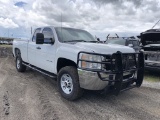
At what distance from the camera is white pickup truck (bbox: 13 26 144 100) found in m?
4.29

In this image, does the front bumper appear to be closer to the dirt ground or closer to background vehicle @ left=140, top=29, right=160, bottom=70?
the dirt ground

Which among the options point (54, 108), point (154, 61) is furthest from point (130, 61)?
point (154, 61)

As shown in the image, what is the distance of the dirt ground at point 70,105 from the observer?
13.3ft

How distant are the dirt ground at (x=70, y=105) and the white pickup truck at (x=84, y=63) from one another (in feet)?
1.34

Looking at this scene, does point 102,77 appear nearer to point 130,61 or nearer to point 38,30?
point 130,61

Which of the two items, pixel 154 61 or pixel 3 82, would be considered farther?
pixel 154 61

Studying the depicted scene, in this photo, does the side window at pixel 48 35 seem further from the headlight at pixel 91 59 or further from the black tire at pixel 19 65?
the black tire at pixel 19 65

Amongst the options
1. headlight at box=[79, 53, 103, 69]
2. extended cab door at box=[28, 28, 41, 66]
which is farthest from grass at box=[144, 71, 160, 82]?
extended cab door at box=[28, 28, 41, 66]

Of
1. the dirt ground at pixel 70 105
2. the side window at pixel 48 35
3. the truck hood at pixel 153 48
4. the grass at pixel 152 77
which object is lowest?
the dirt ground at pixel 70 105

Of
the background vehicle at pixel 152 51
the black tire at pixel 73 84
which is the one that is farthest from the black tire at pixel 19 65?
the background vehicle at pixel 152 51

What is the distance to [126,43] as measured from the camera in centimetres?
978

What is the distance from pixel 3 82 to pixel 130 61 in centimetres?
426

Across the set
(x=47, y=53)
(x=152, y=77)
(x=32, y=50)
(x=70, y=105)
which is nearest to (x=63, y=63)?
(x=47, y=53)

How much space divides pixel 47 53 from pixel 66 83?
4.29 feet
